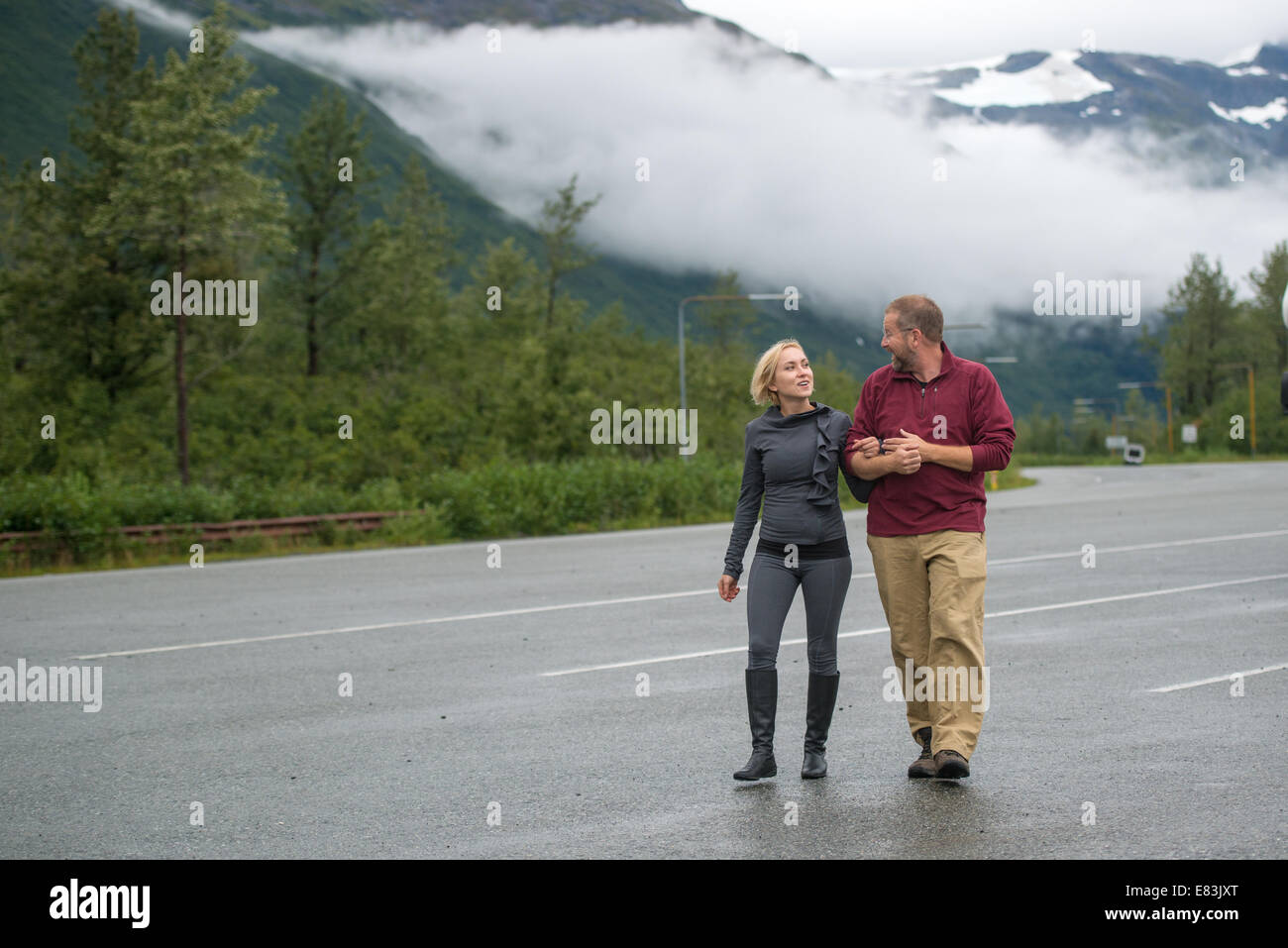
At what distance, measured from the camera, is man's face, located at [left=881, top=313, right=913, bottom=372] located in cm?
604

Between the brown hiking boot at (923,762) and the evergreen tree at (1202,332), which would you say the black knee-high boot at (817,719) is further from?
the evergreen tree at (1202,332)

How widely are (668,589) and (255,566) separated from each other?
26.3 feet

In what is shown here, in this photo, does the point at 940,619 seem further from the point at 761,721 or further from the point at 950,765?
the point at 761,721

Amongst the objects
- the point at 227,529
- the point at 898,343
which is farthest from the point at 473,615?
the point at 227,529

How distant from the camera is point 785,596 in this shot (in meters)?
6.13

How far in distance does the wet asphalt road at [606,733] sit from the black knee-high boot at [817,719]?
0.36 feet

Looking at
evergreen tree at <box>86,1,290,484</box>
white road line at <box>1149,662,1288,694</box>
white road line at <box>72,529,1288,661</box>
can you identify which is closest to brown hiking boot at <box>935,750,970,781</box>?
white road line at <box>1149,662,1288,694</box>

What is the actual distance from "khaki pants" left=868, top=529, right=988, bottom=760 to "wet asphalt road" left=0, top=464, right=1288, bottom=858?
0.99ft

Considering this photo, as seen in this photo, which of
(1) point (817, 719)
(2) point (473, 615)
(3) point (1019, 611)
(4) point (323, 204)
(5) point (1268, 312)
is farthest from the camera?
(5) point (1268, 312)

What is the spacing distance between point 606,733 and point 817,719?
152cm

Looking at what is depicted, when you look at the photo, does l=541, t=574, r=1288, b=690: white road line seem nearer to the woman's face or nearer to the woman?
the woman

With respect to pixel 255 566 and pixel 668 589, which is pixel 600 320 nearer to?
pixel 255 566

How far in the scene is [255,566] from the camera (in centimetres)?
2042
